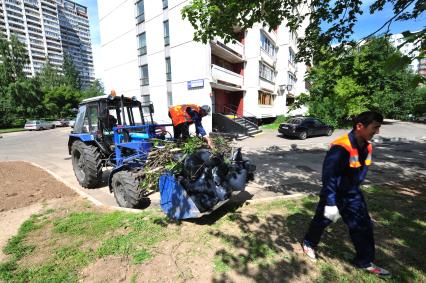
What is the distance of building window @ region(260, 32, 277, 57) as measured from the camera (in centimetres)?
2232

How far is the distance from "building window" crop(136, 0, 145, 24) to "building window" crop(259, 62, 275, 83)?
455 inches

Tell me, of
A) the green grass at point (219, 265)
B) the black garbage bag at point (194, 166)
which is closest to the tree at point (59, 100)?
the black garbage bag at point (194, 166)

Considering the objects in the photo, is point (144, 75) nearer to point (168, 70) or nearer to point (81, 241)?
point (168, 70)

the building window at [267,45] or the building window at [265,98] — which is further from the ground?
the building window at [267,45]

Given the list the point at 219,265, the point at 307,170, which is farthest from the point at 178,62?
the point at 219,265

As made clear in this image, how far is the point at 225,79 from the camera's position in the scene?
1833cm

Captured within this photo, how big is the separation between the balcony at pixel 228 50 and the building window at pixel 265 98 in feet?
13.6

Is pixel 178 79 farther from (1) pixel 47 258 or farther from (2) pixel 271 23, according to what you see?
(1) pixel 47 258

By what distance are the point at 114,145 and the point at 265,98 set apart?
21.2 meters

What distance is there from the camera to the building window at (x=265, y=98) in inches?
909

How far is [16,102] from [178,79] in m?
32.8

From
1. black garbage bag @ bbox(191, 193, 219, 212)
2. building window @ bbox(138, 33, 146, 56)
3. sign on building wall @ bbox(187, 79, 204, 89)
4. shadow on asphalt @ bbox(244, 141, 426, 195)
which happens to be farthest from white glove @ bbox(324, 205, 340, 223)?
building window @ bbox(138, 33, 146, 56)

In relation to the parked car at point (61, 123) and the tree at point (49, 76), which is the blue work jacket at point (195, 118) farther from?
Answer: the tree at point (49, 76)

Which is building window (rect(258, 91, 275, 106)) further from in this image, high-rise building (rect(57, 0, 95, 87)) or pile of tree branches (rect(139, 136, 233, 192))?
high-rise building (rect(57, 0, 95, 87))
